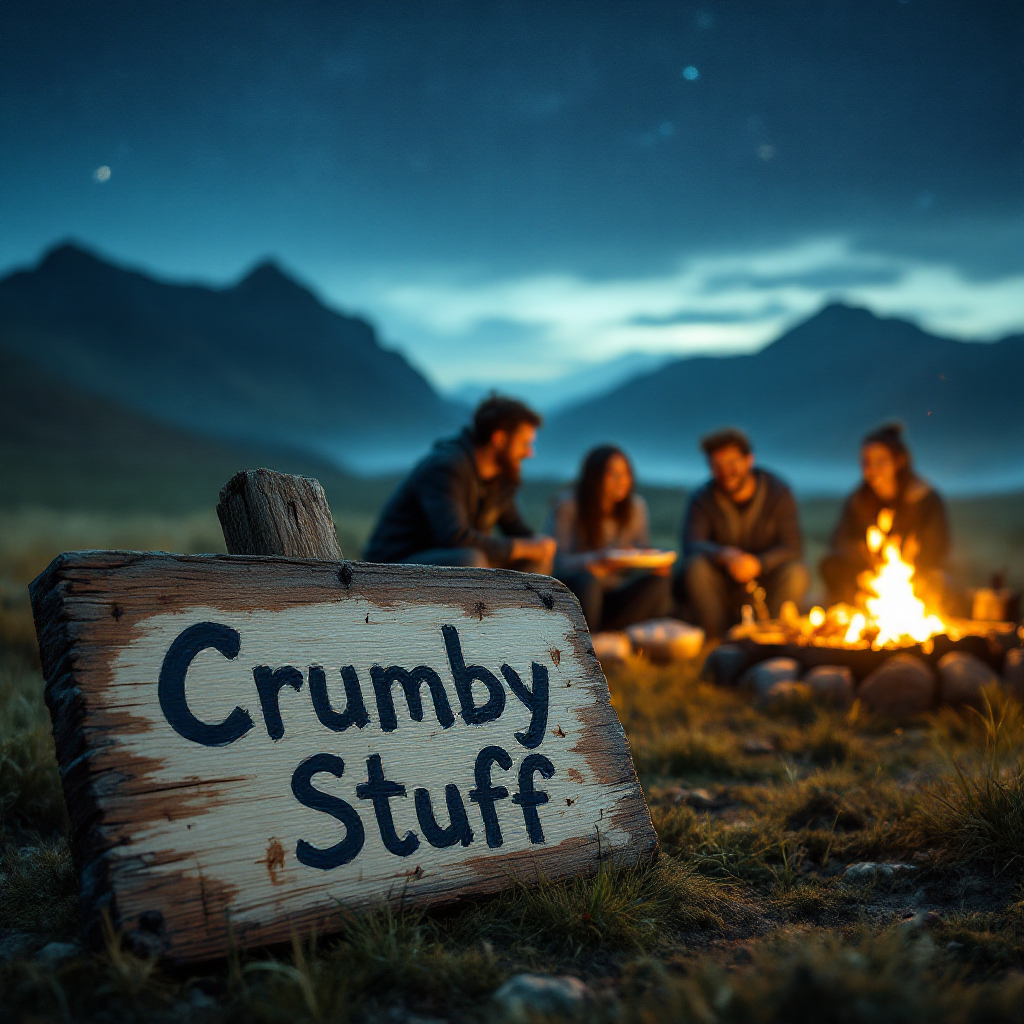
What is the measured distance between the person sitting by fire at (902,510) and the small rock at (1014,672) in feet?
5.91

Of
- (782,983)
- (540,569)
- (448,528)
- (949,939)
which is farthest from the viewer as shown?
(540,569)

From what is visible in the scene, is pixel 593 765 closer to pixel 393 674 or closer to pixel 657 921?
pixel 657 921

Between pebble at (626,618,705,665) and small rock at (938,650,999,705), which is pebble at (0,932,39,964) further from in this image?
pebble at (626,618,705,665)

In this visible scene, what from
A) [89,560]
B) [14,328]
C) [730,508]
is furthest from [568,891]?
[14,328]

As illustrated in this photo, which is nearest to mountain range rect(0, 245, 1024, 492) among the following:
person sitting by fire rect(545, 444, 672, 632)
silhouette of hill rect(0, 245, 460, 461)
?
silhouette of hill rect(0, 245, 460, 461)

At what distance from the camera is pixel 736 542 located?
6.39 metres

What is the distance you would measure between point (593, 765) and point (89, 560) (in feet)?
4.66

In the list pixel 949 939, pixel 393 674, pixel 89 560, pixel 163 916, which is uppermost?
pixel 89 560

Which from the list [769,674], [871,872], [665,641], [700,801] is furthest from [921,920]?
[665,641]

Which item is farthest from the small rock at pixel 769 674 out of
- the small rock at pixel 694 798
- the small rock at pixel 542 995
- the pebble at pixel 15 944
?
the pebble at pixel 15 944

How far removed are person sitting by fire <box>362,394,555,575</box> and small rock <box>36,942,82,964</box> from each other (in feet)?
9.43

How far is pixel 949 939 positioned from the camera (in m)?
1.81

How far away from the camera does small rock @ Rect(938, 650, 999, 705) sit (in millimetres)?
4055

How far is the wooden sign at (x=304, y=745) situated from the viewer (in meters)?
1.53
